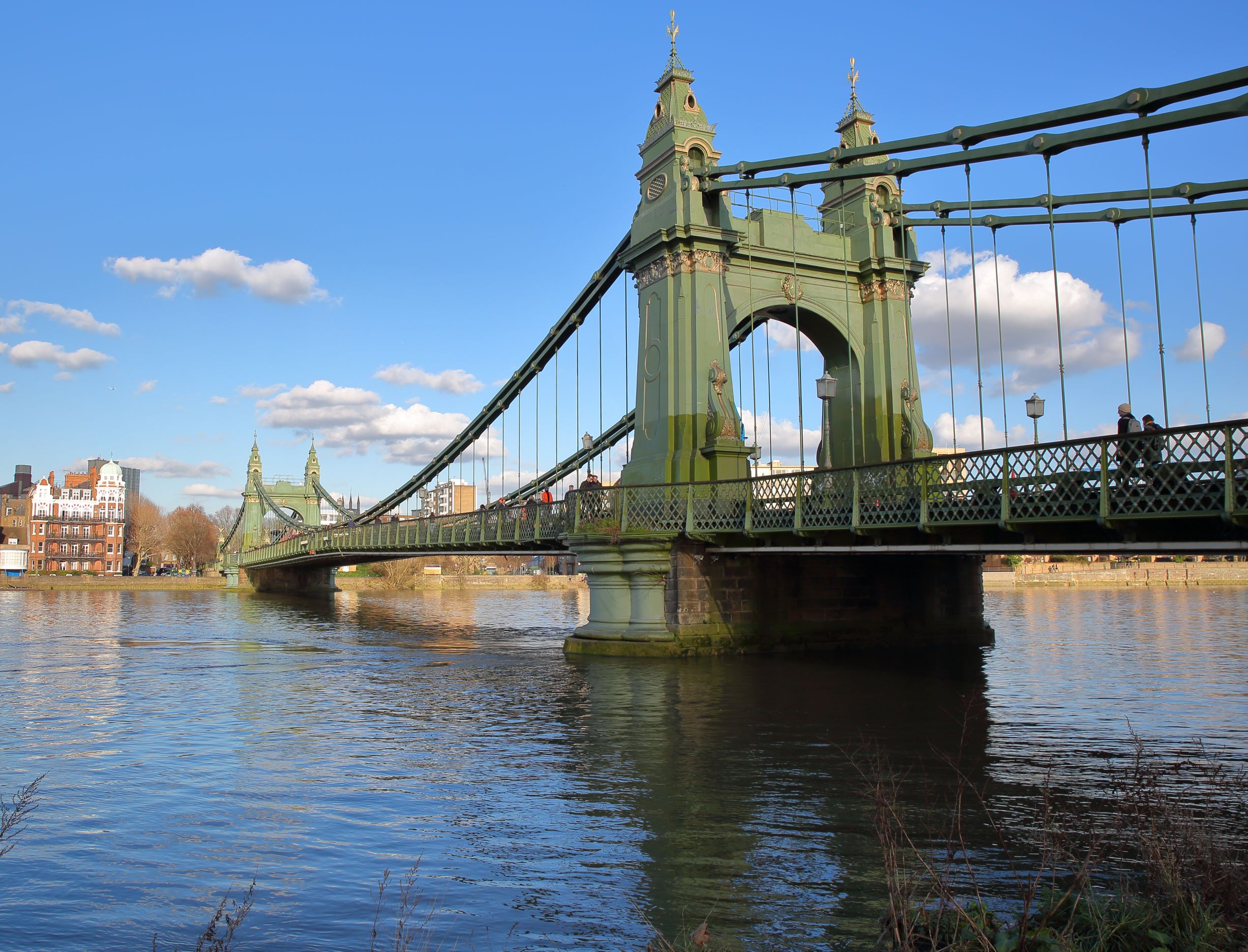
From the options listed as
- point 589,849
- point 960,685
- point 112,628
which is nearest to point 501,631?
point 112,628

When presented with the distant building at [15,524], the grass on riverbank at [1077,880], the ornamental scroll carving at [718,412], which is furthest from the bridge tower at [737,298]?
the distant building at [15,524]

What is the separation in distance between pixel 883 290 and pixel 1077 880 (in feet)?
83.9

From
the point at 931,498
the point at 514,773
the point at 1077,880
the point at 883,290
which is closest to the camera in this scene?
the point at 1077,880

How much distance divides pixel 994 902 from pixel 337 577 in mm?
101722

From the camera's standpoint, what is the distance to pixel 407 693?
2008cm

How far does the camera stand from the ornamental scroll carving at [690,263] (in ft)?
86.6

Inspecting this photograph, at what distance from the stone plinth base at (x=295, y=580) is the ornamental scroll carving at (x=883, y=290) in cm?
5488

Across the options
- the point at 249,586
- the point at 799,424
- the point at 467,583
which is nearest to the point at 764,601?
the point at 799,424

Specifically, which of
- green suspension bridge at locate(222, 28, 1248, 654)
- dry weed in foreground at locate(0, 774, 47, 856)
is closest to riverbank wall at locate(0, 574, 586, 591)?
green suspension bridge at locate(222, 28, 1248, 654)

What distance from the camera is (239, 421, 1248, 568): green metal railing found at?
40.8 ft

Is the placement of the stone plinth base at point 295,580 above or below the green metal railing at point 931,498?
below

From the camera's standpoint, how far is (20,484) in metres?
139

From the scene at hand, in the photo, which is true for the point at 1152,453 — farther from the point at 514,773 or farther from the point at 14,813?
the point at 14,813

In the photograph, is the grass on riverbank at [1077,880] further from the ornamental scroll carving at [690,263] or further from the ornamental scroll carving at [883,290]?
the ornamental scroll carving at [883,290]
